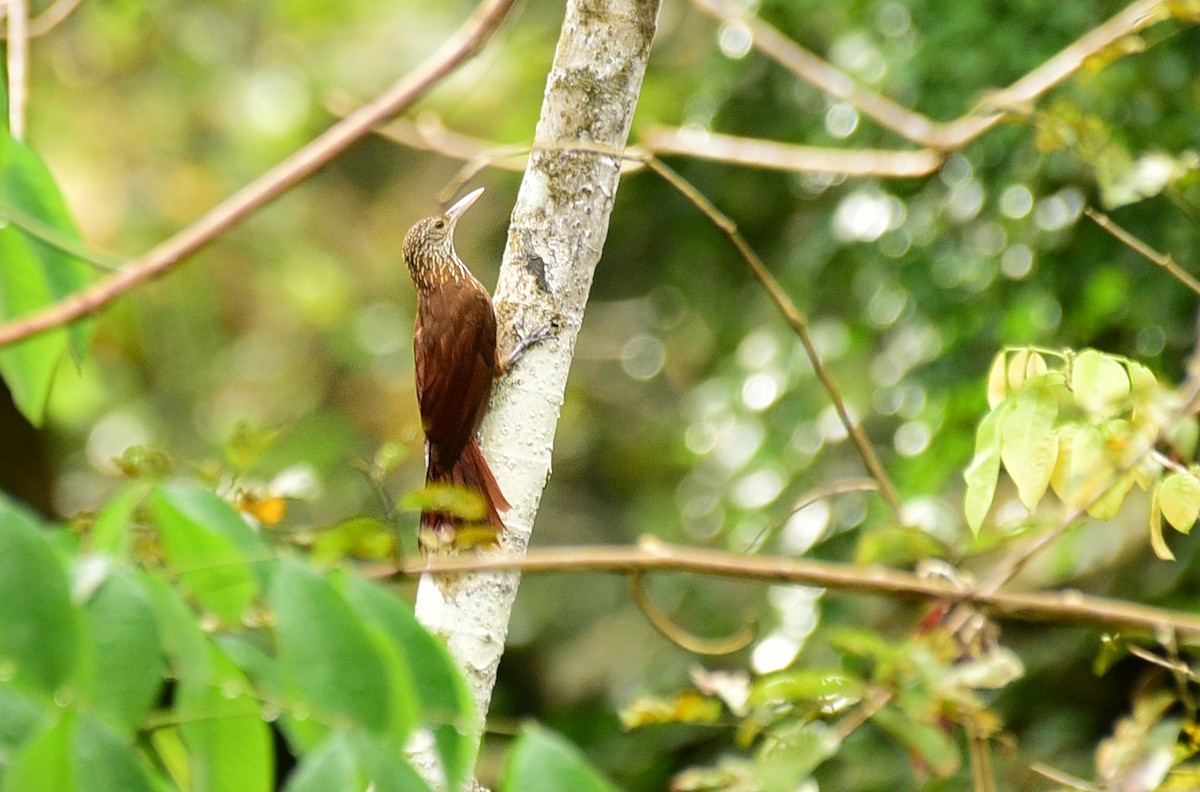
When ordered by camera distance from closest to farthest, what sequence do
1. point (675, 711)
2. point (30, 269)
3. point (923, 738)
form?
point (923, 738) → point (30, 269) → point (675, 711)

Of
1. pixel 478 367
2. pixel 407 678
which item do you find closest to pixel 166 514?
pixel 407 678

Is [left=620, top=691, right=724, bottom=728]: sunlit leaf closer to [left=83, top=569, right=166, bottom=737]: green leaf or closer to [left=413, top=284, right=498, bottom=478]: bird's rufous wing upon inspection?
[left=413, top=284, right=498, bottom=478]: bird's rufous wing

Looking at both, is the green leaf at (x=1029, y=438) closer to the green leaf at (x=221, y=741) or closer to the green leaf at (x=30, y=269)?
the green leaf at (x=221, y=741)

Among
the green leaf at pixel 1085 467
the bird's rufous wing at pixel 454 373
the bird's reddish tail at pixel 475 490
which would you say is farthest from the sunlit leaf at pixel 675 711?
the bird's rufous wing at pixel 454 373

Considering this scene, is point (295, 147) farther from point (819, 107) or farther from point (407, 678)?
point (407, 678)

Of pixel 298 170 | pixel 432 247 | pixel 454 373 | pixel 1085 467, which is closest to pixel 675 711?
pixel 1085 467

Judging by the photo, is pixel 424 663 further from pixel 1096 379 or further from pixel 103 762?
pixel 1096 379

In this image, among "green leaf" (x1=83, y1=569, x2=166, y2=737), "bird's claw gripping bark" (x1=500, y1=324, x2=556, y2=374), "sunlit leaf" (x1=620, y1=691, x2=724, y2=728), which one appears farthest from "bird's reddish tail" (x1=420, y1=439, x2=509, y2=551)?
"green leaf" (x1=83, y1=569, x2=166, y2=737)
